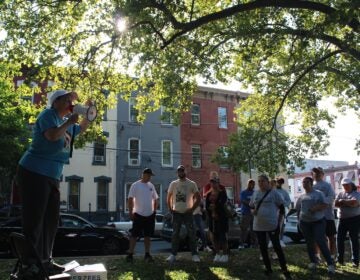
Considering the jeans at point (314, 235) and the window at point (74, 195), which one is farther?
the window at point (74, 195)

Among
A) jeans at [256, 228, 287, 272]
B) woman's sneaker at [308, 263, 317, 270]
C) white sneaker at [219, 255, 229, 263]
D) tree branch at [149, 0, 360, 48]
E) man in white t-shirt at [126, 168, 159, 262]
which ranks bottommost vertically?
woman's sneaker at [308, 263, 317, 270]

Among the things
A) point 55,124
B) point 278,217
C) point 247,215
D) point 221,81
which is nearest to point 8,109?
point 221,81

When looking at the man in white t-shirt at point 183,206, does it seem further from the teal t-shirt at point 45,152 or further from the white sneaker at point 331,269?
the teal t-shirt at point 45,152

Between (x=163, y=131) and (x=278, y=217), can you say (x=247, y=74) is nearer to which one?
(x=278, y=217)

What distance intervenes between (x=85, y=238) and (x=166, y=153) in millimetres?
21954

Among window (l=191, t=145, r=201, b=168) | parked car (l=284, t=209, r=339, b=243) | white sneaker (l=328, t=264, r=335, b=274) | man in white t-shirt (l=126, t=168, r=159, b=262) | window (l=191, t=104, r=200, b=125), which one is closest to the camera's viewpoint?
white sneaker (l=328, t=264, r=335, b=274)

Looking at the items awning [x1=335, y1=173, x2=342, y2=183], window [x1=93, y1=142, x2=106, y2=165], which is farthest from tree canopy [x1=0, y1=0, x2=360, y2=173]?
awning [x1=335, y1=173, x2=342, y2=183]

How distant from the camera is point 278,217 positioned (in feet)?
28.5

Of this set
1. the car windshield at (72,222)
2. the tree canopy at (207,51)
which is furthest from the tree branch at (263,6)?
the car windshield at (72,222)

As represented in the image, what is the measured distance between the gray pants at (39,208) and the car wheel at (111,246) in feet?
37.6

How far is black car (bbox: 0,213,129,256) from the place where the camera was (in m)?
14.3

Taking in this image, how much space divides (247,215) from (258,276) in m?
4.83

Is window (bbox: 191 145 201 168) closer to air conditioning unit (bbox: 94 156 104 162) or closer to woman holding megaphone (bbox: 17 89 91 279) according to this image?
air conditioning unit (bbox: 94 156 104 162)

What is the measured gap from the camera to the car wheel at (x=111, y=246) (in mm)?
14977
